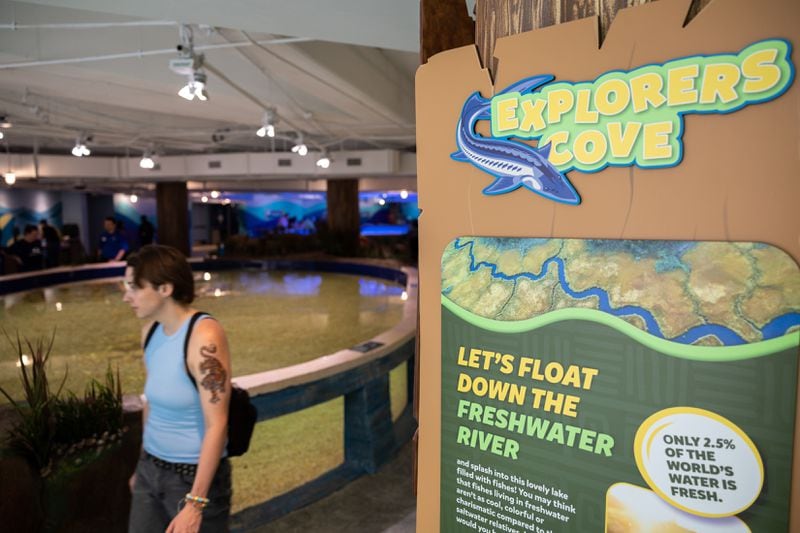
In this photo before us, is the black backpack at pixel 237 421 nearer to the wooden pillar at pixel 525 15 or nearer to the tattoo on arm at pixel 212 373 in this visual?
the tattoo on arm at pixel 212 373

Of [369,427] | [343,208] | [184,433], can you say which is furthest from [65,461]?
[343,208]

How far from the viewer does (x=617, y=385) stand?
41.4 inches

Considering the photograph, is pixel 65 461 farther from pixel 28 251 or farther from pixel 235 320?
pixel 28 251

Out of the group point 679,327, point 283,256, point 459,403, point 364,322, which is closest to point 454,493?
point 459,403

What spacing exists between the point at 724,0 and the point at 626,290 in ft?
1.67

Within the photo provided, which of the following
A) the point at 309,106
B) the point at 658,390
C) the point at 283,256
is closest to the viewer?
the point at 658,390

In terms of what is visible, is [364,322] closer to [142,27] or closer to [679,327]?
[142,27]

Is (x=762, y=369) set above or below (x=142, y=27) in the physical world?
below

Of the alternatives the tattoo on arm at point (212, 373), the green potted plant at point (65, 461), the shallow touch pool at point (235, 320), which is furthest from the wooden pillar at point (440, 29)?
the shallow touch pool at point (235, 320)

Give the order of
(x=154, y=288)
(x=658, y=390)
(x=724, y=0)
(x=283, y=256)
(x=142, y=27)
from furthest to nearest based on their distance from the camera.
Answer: (x=283, y=256)
(x=142, y=27)
(x=154, y=288)
(x=658, y=390)
(x=724, y=0)

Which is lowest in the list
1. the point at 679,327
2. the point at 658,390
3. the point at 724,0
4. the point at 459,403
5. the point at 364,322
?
the point at 364,322

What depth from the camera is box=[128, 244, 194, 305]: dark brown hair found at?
2.15 meters

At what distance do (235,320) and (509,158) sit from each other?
8.40 m

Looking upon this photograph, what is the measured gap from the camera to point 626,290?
3.36 ft
